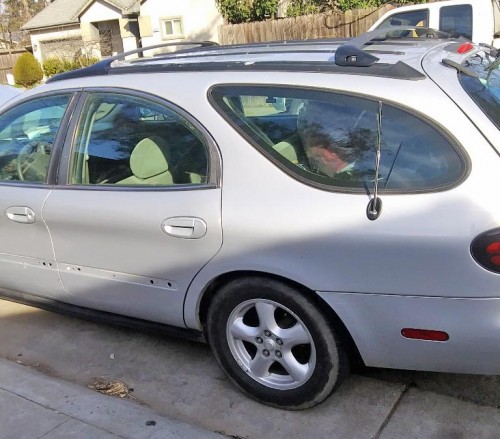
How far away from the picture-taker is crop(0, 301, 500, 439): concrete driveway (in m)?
2.75

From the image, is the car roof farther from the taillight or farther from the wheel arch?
the wheel arch

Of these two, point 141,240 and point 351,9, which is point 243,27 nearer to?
point 351,9

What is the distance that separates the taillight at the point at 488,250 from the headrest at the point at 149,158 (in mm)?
1599

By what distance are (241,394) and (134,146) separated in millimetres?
1464

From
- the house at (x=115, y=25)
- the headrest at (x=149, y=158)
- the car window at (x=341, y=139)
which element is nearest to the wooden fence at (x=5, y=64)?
the house at (x=115, y=25)

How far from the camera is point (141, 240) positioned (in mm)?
2980

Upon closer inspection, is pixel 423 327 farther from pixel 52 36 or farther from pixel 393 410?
pixel 52 36

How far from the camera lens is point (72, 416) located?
288 cm

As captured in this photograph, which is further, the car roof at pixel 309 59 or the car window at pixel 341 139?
the car roof at pixel 309 59

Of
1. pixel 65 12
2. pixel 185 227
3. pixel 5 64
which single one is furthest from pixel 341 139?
pixel 5 64

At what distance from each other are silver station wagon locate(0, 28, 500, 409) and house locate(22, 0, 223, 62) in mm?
19118

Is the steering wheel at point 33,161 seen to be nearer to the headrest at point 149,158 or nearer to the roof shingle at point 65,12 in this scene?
the headrest at point 149,158

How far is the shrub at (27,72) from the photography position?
89.1ft

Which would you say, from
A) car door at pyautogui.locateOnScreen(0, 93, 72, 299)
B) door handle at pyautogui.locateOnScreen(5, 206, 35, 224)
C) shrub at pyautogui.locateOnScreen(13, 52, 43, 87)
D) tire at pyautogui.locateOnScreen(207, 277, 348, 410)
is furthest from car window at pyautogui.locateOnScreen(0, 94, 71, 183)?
shrub at pyautogui.locateOnScreen(13, 52, 43, 87)
